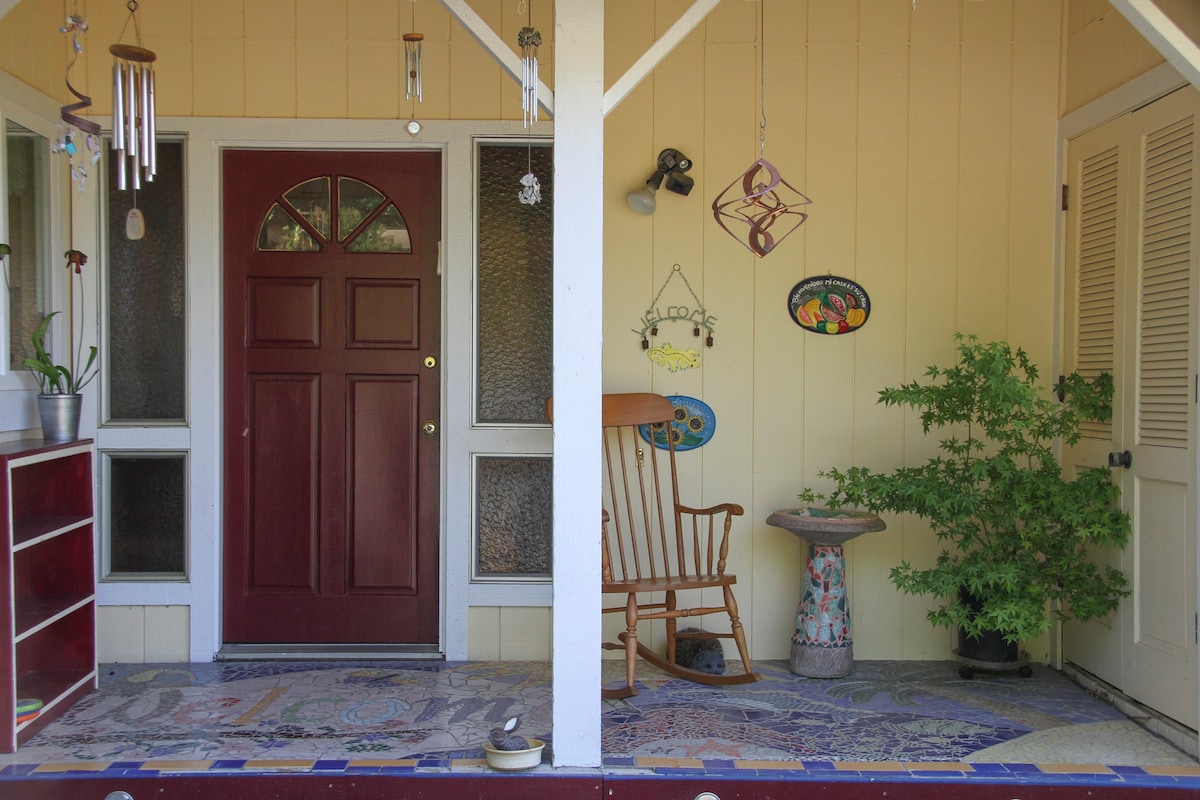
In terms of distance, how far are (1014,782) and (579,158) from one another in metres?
2.27

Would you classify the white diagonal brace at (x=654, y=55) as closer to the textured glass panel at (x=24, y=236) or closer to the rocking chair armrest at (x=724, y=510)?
the rocking chair armrest at (x=724, y=510)

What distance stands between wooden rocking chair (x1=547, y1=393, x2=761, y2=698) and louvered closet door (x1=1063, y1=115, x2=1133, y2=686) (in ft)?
4.46

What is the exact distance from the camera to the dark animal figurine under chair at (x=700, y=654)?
155 inches

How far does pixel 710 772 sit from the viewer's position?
295 centimetres

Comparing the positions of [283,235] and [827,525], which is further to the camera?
[283,235]

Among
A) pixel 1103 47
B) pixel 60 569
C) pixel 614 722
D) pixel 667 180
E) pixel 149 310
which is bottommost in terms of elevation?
pixel 614 722

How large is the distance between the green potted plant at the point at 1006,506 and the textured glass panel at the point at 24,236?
3.13 metres

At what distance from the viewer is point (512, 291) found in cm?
418

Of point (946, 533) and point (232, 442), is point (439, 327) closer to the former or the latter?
point (232, 442)

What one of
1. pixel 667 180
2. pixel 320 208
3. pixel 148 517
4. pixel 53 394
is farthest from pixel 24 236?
pixel 667 180

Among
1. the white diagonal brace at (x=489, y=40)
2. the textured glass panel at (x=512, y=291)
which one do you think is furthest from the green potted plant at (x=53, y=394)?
the white diagonal brace at (x=489, y=40)

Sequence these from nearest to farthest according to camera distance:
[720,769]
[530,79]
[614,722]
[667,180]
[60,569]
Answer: [530,79], [720,769], [614,722], [60,569], [667,180]

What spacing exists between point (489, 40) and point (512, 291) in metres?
1.45

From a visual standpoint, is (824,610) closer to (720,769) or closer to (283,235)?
(720,769)
